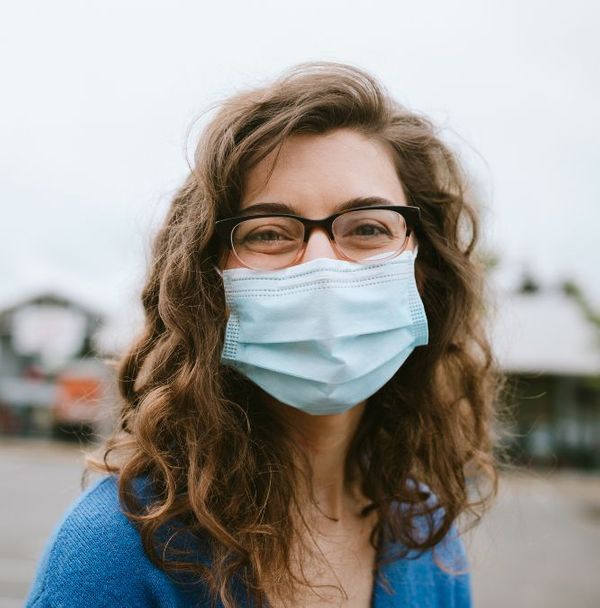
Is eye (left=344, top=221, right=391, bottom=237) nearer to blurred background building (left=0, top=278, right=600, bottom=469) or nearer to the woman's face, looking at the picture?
the woman's face

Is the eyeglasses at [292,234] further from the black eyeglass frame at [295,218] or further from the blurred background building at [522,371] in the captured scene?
the blurred background building at [522,371]

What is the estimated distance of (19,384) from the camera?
25.5 meters

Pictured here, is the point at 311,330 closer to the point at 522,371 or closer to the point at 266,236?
the point at 266,236

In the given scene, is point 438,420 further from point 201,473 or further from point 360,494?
point 201,473

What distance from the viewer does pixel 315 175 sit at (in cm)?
157

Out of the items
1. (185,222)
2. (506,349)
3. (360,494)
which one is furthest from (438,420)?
(185,222)

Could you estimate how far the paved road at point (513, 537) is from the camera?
718 cm

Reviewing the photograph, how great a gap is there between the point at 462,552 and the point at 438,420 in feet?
1.36

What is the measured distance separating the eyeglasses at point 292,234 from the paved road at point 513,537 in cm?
125

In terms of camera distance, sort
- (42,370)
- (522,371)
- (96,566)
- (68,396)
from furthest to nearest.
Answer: (42,370), (68,396), (522,371), (96,566)

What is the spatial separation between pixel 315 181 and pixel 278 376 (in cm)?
50

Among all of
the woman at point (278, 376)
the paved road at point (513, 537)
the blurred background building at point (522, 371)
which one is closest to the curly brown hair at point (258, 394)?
the woman at point (278, 376)

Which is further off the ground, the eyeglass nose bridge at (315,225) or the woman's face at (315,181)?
the woman's face at (315,181)

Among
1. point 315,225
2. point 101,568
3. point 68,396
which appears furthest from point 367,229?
point 68,396
